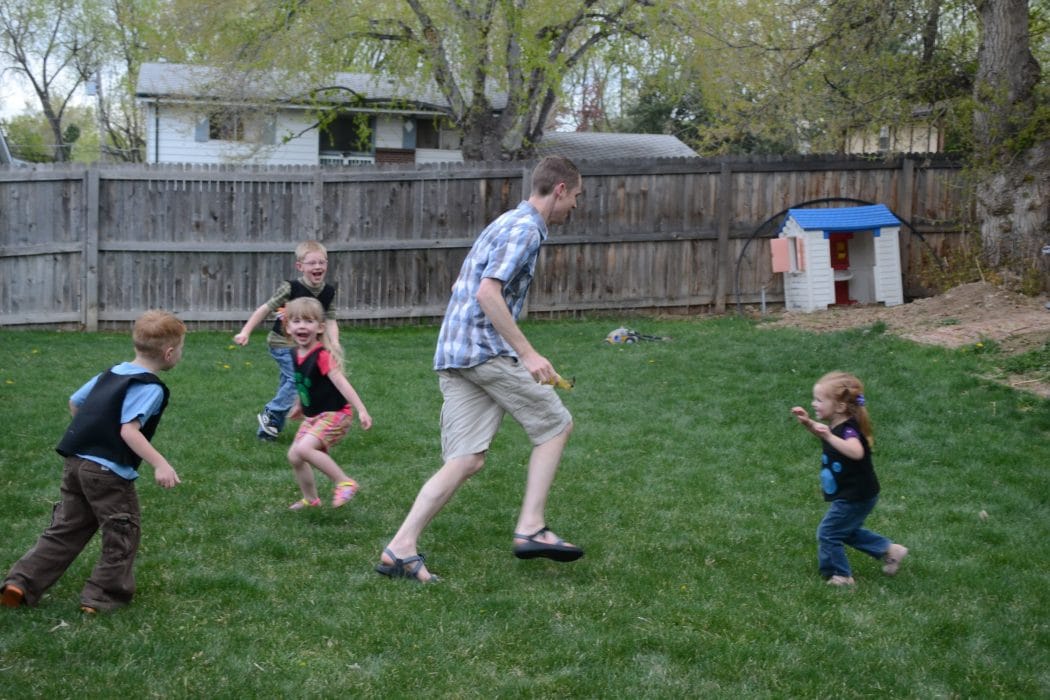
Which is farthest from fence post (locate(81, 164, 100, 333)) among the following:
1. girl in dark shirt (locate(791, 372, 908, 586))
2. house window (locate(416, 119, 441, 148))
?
house window (locate(416, 119, 441, 148))

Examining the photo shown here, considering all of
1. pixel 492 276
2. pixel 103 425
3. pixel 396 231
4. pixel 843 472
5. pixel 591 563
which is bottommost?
pixel 591 563

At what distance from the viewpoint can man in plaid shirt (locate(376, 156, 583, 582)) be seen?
4.89m

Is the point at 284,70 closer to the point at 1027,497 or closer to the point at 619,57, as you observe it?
the point at 619,57

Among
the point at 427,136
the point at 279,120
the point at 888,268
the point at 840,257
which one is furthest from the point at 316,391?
the point at 427,136

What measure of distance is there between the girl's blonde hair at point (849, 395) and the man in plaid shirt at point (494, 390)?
3.94 ft

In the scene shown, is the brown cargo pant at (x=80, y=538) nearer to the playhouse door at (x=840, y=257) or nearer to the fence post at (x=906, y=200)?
the playhouse door at (x=840, y=257)

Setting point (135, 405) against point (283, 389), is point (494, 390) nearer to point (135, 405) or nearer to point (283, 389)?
point (135, 405)

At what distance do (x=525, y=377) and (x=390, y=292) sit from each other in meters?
9.81

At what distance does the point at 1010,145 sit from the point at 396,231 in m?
7.44

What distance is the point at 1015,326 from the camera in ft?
35.1

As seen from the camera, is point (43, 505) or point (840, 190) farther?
point (840, 190)

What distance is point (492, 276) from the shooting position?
15.5ft

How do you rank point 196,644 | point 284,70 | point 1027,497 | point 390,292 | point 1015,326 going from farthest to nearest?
1. point 284,70
2. point 390,292
3. point 1015,326
4. point 1027,497
5. point 196,644

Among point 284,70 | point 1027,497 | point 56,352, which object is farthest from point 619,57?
point 1027,497
